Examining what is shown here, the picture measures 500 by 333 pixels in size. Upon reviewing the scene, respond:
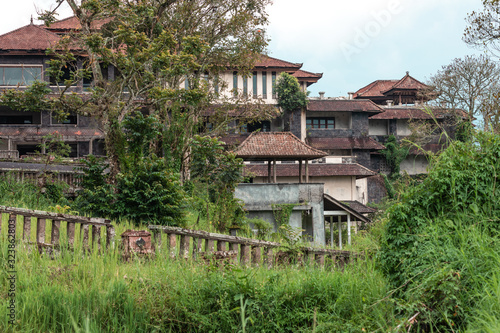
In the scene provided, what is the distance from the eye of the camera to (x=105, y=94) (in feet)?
42.4

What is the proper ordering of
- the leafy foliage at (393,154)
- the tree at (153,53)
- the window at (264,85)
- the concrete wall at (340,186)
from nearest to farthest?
the tree at (153,53)
the concrete wall at (340,186)
the window at (264,85)
the leafy foliage at (393,154)

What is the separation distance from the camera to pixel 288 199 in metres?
18.7

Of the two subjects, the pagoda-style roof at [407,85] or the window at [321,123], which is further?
the pagoda-style roof at [407,85]

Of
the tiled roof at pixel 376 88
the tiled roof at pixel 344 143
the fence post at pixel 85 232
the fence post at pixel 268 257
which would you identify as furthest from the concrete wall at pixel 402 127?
the fence post at pixel 85 232

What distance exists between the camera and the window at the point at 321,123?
35281mm

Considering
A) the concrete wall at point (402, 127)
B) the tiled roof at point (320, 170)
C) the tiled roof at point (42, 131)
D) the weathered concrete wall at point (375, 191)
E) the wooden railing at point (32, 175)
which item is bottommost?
the weathered concrete wall at point (375, 191)

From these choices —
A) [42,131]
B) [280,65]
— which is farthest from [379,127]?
[42,131]

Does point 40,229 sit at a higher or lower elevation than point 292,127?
lower

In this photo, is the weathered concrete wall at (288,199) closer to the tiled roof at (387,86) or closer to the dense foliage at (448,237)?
the dense foliage at (448,237)

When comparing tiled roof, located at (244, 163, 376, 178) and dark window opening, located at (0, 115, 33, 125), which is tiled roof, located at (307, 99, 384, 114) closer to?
tiled roof, located at (244, 163, 376, 178)

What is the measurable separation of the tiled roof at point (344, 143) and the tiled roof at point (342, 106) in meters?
2.16

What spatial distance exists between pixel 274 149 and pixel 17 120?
23142 mm

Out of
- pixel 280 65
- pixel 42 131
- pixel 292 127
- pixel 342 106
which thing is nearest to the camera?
pixel 42 131

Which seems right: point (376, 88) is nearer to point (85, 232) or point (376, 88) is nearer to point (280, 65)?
point (280, 65)
